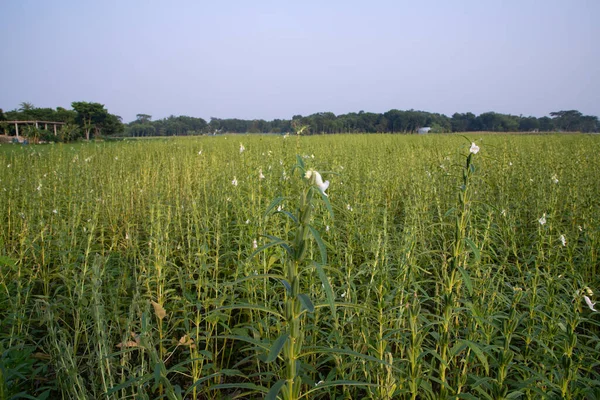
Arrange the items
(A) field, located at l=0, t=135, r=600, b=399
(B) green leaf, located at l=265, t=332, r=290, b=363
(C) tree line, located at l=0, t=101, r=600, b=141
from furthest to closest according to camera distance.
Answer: (C) tree line, located at l=0, t=101, r=600, b=141 < (A) field, located at l=0, t=135, r=600, b=399 < (B) green leaf, located at l=265, t=332, r=290, b=363

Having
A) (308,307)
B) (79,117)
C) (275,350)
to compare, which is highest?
(79,117)

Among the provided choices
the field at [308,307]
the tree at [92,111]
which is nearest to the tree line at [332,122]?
the tree at [92,111]

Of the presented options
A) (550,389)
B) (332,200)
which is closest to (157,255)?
(550,389)

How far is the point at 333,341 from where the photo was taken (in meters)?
2.21

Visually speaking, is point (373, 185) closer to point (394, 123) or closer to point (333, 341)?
point (333, 341)

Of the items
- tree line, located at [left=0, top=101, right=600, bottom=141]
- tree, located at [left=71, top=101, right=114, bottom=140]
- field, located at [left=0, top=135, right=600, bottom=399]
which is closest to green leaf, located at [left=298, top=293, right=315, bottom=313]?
field, located at [left=0, top=135, right=600, bottom=399]

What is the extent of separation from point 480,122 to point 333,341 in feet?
154

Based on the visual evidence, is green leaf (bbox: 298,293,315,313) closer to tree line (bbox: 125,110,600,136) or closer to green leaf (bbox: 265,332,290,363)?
green leaf (bbox: 265,332,290,363)

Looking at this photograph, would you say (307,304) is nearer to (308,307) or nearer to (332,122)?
(308,307)

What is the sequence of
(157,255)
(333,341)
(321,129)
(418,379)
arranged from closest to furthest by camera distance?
(418,379) → (333,341) → (157,255) → (321,129)

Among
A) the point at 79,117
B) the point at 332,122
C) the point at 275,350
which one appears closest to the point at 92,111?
the point at 79,117

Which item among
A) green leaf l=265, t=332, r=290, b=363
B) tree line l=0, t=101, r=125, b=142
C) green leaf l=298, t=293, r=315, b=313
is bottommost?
green leaf l=265, t=332, r=290, b=363

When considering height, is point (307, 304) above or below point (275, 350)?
above

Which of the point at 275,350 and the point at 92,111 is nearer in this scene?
the point at 275,350
